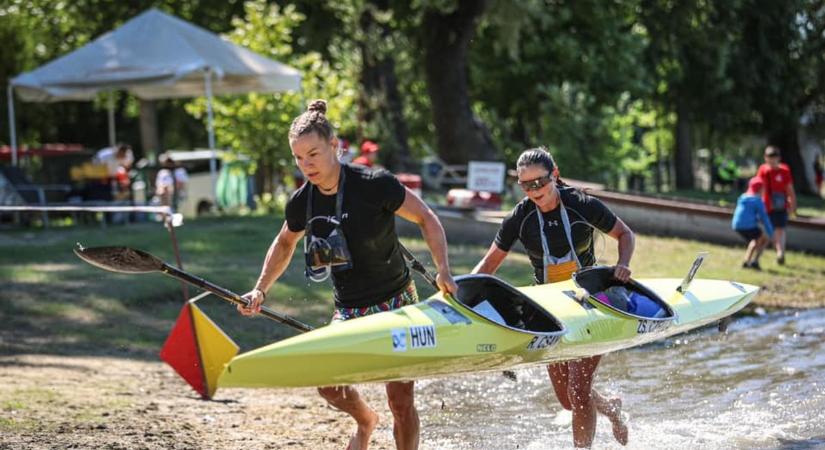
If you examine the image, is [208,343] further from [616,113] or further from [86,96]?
[616,113]

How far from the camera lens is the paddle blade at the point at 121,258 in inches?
254

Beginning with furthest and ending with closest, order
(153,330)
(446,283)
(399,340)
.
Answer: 1. (153,330)
2. (446,283)
3. (399,340)

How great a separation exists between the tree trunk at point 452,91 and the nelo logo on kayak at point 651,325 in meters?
20.1

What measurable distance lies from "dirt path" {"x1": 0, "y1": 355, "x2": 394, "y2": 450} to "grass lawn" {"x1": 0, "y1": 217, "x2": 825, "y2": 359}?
86cm

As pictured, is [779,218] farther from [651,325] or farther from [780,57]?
[780,57]

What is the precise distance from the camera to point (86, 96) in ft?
70.9

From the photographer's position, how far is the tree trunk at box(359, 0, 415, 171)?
28344mm

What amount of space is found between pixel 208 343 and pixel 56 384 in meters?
1.26

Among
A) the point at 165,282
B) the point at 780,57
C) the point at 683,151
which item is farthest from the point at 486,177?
the point at 683,151

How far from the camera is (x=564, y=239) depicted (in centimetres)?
690

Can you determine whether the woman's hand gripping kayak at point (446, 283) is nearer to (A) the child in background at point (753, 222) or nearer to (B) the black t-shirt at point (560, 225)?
(B) the black t-shirt at point (560, 225)

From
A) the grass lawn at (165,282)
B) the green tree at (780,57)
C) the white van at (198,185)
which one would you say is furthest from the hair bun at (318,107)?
the green tree at (780,57)

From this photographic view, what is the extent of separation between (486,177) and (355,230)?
14.5 metres

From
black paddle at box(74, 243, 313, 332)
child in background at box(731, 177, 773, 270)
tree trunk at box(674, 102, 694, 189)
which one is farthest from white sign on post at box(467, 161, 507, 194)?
tree trunk at box(674, 102, 694, 189)
